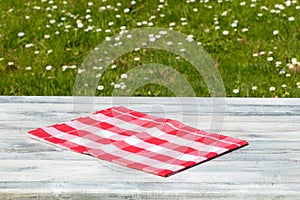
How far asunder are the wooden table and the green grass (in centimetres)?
143

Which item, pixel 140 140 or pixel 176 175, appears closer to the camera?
pixel 176 175

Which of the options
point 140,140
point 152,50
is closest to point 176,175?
point 140,140

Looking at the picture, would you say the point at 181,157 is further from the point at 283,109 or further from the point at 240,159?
the point at 283,109

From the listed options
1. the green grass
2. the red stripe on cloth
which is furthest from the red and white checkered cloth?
the green grass

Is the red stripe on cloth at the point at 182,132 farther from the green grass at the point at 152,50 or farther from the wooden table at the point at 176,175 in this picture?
the green grass at the point at 152,50

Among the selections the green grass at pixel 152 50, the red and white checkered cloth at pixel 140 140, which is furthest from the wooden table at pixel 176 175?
the green grass at pixel 152 50

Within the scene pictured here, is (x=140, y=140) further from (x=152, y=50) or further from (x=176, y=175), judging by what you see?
(x=152, y=50)

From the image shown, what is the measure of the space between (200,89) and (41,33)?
4.68 ft

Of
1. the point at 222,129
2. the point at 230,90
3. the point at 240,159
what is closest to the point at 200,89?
the point at 230,90

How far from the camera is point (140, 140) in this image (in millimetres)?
2131

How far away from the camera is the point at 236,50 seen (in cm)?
452

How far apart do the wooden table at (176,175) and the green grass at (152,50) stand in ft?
4.69

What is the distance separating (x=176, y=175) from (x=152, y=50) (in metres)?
2.77

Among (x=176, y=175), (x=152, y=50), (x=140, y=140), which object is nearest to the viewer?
(x=176, y=175)
